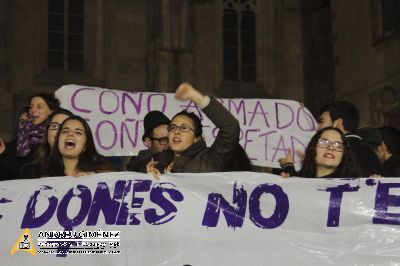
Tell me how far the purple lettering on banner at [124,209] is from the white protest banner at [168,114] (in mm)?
2068

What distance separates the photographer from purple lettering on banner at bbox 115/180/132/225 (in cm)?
511

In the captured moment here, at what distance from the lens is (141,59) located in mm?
18641

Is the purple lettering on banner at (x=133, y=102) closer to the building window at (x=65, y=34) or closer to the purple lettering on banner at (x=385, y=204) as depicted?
the purple lettering on banner at (x=385, y=204)

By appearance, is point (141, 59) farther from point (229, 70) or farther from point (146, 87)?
point (229, 70)

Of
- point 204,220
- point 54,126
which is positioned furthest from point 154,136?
point 204,220

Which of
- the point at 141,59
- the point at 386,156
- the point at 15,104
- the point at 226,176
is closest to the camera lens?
the point at 226,176

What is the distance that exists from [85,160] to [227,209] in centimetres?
100

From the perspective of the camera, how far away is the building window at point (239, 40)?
19.5m

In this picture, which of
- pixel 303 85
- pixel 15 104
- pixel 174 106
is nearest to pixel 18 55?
pixel 15 104

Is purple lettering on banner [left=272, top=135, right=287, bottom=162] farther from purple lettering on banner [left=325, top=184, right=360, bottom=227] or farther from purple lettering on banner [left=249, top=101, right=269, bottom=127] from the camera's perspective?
purple lettering on banner [left=325, top=184, right=360, bottom=227]

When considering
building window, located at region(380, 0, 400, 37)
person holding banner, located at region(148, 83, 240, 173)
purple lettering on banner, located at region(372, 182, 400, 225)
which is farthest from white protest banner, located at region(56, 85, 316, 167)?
building window, located at region(380, 0, 400, 37)

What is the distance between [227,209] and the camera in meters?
5.12

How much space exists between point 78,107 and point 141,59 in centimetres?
1138

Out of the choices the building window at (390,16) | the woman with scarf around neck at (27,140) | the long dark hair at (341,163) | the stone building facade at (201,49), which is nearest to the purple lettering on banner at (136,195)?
the long dark hair at (341,163)
